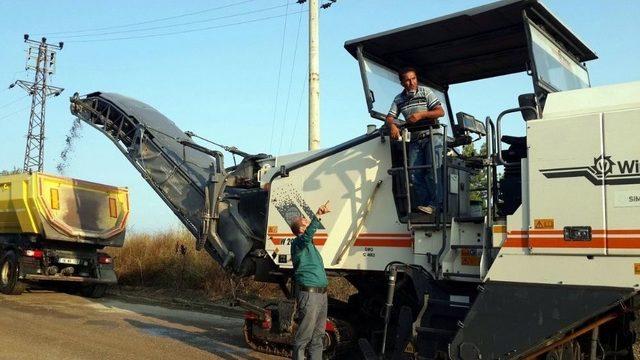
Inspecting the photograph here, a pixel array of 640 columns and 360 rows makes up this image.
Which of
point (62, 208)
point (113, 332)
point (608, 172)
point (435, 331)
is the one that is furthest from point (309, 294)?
point (62, 208)

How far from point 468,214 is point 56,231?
35.0ft

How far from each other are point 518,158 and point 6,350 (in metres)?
6.48

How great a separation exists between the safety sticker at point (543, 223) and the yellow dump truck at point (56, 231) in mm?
11764

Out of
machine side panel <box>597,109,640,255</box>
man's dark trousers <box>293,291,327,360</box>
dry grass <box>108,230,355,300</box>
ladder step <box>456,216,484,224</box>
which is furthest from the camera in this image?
dry grass <box>108,230,355,300</box>

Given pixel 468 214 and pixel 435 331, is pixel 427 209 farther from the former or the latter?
pixel 435 331

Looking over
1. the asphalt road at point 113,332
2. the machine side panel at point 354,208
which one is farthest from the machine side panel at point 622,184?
the asphalt road at point 113,332

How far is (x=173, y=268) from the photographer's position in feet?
51.8

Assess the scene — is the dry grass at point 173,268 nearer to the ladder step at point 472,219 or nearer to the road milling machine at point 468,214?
the road milling machine at point 468,214

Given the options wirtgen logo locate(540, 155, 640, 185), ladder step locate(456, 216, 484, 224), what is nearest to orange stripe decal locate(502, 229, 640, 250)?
wirtgen logo locate(540, 155, 640, 185)

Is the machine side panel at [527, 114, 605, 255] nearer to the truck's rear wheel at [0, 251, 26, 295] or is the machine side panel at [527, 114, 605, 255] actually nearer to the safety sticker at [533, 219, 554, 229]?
the safety sticker at [533, 219, 554, 229]

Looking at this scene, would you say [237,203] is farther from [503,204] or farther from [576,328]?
[576,328]

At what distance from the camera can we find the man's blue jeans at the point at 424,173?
592 cm

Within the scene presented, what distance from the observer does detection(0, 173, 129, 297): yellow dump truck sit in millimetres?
13695

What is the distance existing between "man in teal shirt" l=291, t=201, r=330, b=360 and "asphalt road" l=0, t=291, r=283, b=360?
4.64 ft
